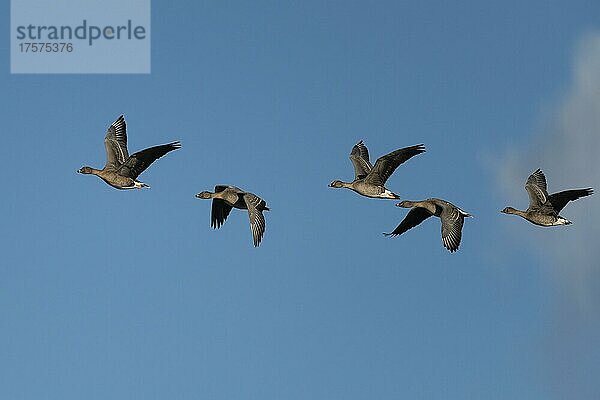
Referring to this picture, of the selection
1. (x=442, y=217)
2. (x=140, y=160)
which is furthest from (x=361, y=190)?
(x=140, y=160)

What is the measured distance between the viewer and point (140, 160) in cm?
8150

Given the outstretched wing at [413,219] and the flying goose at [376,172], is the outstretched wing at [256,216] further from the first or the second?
the outstretched wing at [413,219]

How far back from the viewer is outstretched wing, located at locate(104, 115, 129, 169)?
8225 centimetres

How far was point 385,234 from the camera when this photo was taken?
8550 cm

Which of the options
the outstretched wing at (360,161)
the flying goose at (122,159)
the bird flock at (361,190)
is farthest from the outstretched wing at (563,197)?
the flying goose at (122,159)

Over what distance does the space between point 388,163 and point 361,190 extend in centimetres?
298

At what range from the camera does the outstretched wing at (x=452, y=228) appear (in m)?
77.4

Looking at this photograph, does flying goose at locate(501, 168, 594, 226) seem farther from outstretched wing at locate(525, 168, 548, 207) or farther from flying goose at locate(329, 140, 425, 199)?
flying goose at locate(329, 140, 425, 199)

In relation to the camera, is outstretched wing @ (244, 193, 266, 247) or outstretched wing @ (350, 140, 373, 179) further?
outstretched wing @ (350, 140, 373, 179)

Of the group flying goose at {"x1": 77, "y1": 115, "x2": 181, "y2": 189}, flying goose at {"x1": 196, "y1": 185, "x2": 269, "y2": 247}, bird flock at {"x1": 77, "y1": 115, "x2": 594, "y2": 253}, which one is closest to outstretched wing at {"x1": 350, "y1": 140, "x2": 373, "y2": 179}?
bird flock at {"x1": 77, "y1": 115, "x2": 594, "y2": 253}

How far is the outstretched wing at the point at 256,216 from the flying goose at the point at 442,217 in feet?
26.4

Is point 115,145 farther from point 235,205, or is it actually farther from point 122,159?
point 235,205

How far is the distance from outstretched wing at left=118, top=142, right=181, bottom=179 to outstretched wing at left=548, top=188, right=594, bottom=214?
18.3 metres

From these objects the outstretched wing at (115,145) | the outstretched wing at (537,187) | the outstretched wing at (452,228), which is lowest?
the outstretched wing at (452,228)
